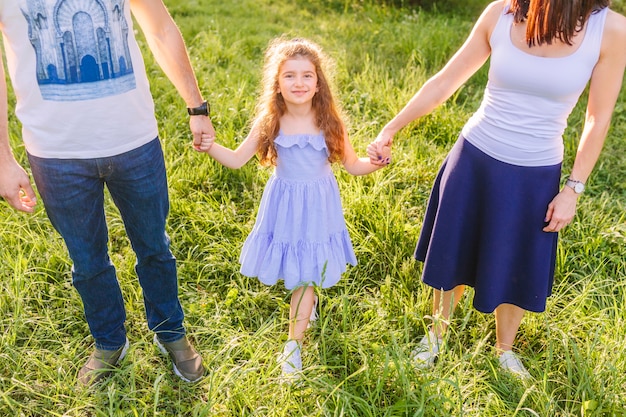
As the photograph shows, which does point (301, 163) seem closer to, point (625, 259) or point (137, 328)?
point (137, 328)

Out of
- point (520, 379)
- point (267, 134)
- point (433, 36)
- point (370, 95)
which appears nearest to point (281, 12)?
point (433, 36)

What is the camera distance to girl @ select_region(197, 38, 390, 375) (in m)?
2.17

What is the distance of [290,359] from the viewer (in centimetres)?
232

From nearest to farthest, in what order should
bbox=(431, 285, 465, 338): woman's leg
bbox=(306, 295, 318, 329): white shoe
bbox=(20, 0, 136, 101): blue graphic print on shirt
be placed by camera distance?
1. bbox=(20, 0, 136, 101): blue graphic print on shirt
2. bbox=(431, 285, 465, 338): woman's leg
3. bbox=(306, 295, 318, 329): white shoe

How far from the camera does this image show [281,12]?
712 cm

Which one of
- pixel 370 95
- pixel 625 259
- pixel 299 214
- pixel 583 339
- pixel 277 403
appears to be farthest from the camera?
pixel 370 95

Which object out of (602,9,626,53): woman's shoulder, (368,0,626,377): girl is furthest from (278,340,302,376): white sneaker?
(602,9,626,53): woman's shoulder

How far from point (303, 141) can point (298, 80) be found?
232 millimetres

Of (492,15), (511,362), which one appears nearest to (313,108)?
(492,15)

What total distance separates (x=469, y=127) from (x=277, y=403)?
4.13ft

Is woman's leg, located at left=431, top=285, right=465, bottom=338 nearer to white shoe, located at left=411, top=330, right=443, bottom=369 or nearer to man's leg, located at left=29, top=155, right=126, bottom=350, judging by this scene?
white shoe, located at left=411, top=330, right=443, bottom=369

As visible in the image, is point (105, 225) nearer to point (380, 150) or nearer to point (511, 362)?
point (380, 150)

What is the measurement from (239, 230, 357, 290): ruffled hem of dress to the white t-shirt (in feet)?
2.36

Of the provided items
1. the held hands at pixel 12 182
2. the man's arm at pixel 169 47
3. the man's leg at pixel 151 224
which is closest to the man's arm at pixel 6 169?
the held hands at pixel 12 182
